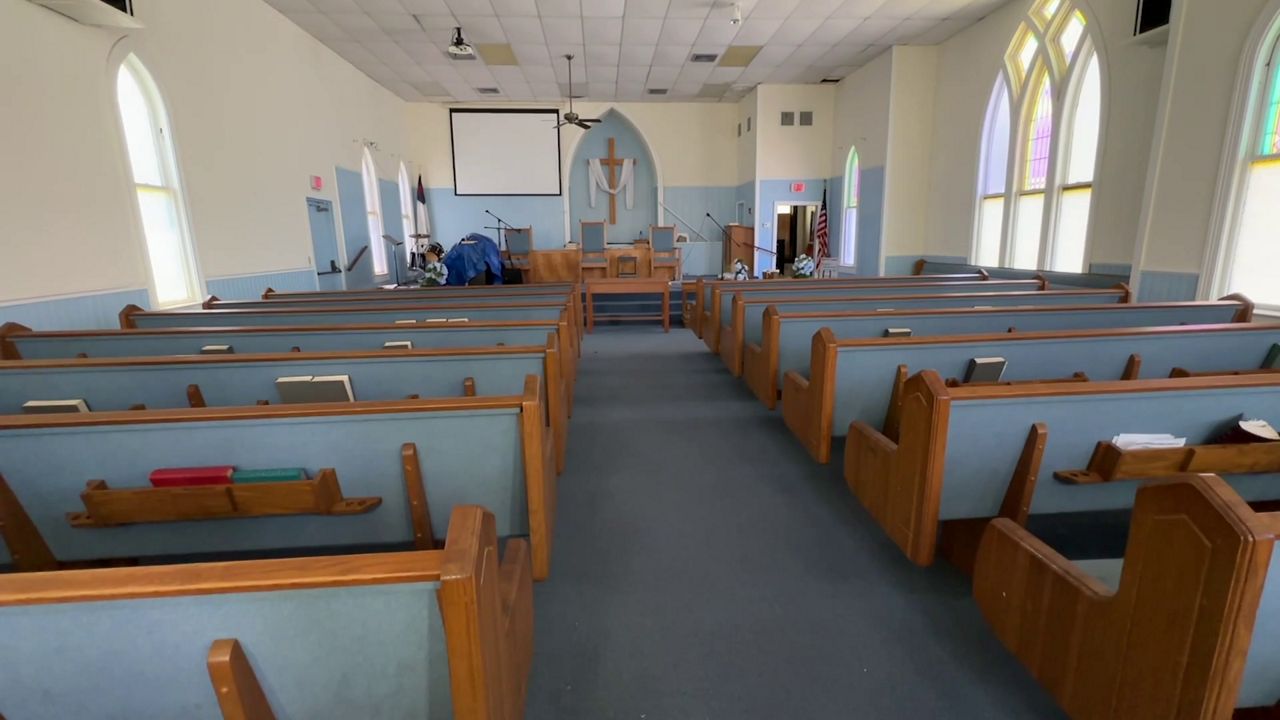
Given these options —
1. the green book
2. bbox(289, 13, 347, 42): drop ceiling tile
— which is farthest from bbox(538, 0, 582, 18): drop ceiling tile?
the green book

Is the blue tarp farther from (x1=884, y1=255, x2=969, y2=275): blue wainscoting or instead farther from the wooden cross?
(x1=884, y1=255, x2=969, y2=275): blue wainscoting

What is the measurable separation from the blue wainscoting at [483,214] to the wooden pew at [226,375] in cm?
971

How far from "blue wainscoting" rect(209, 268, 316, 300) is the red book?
173 inches

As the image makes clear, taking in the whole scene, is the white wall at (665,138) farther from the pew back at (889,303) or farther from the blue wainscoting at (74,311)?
the pew back at (889,303)

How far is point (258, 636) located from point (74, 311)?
423 cm

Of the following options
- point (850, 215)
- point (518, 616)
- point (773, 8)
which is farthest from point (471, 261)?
point (518, 616)

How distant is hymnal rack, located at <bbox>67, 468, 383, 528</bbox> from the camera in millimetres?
1440

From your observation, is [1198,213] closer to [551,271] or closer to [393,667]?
[393,667]

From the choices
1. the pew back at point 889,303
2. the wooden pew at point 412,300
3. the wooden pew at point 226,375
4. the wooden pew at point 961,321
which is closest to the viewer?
the wooden pew at point 226,375

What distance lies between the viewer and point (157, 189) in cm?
453

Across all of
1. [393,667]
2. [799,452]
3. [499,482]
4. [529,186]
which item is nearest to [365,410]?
[499,482]

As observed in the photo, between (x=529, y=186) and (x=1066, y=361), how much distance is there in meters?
10.4

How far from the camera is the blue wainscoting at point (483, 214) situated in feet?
37.8

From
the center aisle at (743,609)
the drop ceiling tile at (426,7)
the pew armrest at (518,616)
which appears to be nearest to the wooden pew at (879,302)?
the center aisle at (743,609)
